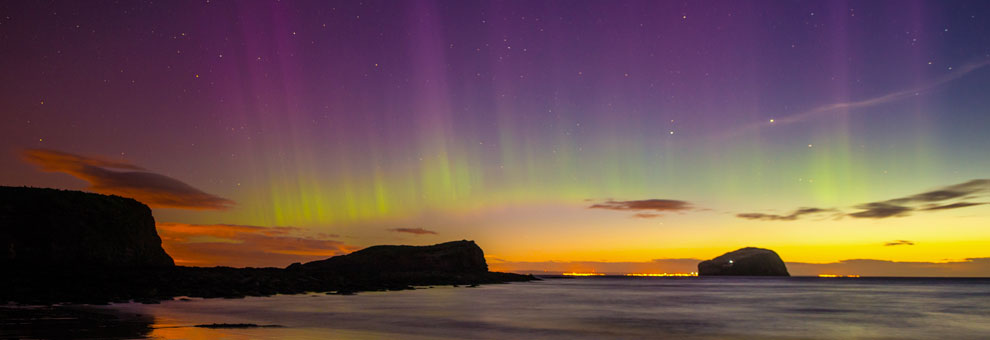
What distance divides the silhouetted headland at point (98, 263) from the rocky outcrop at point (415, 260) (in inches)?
1636

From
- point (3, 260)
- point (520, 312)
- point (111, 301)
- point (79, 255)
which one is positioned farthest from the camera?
point (79, 255)

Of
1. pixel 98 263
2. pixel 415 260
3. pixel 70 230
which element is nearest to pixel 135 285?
pixel 98 263

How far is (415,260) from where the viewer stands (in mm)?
137000

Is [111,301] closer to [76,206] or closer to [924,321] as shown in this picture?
[76,206]

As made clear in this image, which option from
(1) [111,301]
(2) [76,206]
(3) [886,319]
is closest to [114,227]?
(2) [76,206]

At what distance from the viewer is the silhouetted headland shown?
3522 centimetres

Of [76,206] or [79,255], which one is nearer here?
[79,255]

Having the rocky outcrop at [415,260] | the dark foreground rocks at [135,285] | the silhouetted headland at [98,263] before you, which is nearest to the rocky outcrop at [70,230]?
the silhouetted headland at [98,263]

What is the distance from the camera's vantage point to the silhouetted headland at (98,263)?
3522 centimetres

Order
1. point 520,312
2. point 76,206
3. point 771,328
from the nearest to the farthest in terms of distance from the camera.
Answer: point 771,328 < point 520,312 < point 76,206

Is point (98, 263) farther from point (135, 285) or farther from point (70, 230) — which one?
point (135, 285)

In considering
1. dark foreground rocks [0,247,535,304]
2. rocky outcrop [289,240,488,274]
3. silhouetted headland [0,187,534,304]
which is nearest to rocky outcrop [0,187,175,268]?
silhouetted headland [0,187,534,304]

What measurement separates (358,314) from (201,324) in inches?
397

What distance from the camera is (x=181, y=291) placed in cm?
4169
